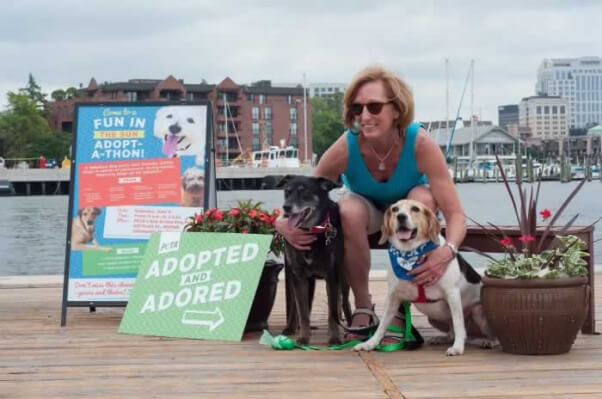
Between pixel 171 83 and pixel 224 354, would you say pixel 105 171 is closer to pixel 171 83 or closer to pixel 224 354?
pixel 224 354

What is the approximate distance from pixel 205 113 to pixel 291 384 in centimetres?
252

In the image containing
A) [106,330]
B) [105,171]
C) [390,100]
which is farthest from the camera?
[105,171]

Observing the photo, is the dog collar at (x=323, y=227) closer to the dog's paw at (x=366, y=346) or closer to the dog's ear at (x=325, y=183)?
the dog's ear at (x=325, y=183)

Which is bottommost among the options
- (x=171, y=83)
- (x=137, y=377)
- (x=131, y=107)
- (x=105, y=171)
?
(x=137, y=377)

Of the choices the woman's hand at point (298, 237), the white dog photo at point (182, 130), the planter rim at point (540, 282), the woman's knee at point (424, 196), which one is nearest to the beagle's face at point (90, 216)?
the white dog photo at point (182, 130)

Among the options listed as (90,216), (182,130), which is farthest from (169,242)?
(182,130)

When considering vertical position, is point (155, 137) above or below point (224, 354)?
above

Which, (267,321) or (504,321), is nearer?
(504,321)

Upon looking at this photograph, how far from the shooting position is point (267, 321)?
5406 mm

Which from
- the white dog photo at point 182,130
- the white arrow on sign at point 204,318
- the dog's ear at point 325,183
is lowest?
the white arrow on sign at point 204,318

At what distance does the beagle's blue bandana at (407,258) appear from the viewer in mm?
4312

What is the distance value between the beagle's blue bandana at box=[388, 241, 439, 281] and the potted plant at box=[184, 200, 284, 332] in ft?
3.32

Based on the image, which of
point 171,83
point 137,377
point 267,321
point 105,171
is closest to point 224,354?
A: point 137,377

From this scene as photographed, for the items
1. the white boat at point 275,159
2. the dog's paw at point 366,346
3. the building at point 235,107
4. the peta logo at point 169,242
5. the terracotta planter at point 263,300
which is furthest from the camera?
the building at point 235,107
